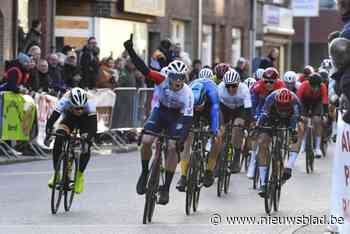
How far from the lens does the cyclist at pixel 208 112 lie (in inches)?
570

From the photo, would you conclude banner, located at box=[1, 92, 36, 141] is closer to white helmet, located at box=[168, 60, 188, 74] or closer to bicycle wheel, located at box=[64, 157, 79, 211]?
bicycle wheel, located at box=[64, 157, 79, 211]

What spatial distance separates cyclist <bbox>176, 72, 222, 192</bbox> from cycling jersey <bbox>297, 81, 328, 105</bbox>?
4.57 metres

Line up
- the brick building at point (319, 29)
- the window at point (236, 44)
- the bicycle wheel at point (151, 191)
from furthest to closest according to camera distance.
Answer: the brick building at point (319, 29)
the window at point (236, 44)
the bicycle wheel at point (151, 191)

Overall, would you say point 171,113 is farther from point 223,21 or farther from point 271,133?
point 223,21

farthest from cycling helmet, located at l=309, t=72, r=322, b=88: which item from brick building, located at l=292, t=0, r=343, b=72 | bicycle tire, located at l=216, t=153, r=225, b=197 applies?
brick building, located at l=292, t=0, r=343, b=72

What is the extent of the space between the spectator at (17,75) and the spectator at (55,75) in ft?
3.88

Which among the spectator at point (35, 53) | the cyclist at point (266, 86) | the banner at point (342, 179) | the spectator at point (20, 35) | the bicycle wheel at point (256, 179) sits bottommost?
the bicycle wheel at point (256, 179)

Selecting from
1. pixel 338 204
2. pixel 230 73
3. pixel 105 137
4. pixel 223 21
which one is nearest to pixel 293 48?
pixel 223 21

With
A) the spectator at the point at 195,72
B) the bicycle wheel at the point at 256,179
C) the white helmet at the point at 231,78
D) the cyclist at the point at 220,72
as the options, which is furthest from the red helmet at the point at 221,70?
the spectator at the point at 195,72

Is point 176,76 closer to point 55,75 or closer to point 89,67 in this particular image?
point 55,75

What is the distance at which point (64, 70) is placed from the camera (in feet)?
76.4

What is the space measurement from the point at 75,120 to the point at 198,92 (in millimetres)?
2411

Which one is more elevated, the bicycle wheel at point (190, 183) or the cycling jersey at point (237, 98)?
the cycling jersey at point (237, 98)

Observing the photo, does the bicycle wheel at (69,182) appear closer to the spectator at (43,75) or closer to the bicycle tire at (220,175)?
the bicycle tire at (220,175)
